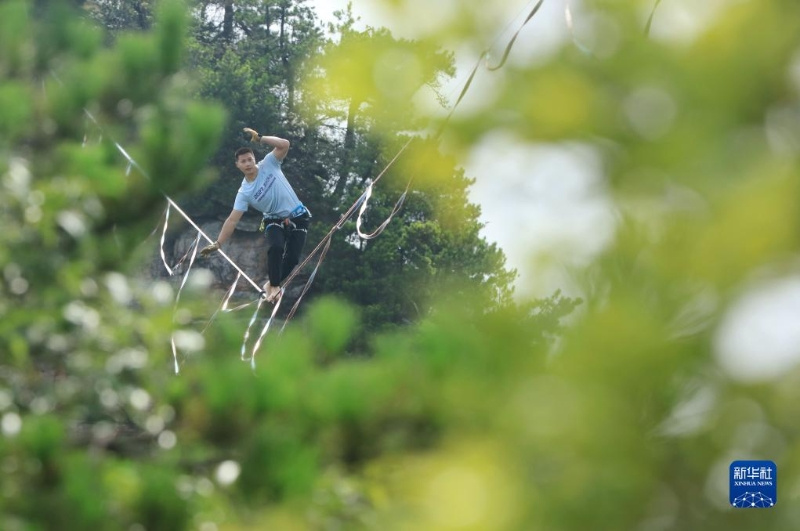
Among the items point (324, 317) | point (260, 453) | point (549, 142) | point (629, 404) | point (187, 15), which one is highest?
point (187, 15)

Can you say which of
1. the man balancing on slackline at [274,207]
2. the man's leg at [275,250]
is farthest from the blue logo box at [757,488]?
the man's leg at [275,250]

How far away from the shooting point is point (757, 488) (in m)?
0.92

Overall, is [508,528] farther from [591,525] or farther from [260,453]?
[260,453]

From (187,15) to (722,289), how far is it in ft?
5.73

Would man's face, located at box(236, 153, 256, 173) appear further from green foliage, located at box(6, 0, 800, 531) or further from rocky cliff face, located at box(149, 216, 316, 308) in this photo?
rocky cliff face, located at box(149, 216, 316, 308)

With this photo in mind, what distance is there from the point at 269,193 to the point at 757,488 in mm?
7073

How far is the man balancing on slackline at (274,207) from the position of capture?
25.1 ft

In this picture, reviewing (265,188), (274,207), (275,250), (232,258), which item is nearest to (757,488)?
(265,188)

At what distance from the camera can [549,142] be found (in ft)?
3.31

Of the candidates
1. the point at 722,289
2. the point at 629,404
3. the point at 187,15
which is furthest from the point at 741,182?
the point at 187,15

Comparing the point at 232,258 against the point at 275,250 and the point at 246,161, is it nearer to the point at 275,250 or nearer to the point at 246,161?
the point at 275,250

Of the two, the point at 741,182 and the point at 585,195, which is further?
the point at 585,195

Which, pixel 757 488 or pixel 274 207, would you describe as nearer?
pixel 757 488

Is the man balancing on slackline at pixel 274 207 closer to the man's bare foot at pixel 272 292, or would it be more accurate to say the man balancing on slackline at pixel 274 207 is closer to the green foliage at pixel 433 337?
the man's bare foot at pixel 272 292
